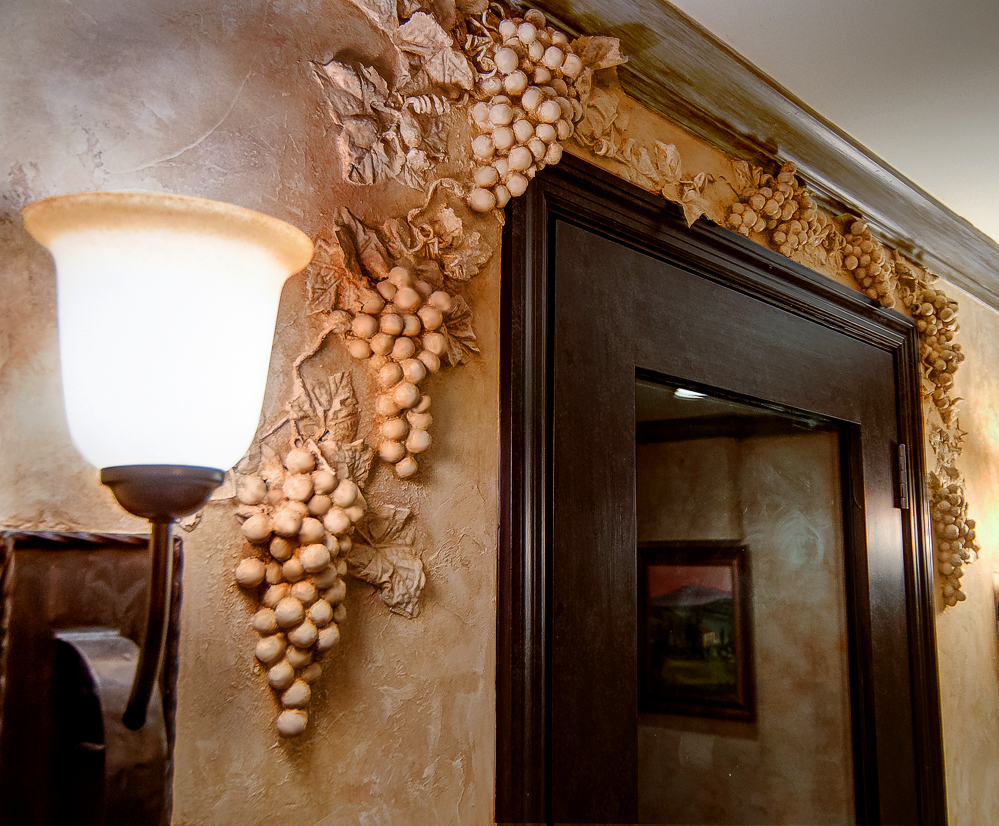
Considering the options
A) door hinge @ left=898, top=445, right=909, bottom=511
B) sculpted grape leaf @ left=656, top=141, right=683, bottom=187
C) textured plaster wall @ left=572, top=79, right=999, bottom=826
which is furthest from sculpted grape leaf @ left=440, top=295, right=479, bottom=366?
door hinge @ left=898, top=445, right=909, bottom=511

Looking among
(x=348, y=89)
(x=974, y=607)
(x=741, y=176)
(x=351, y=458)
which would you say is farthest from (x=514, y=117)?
(x=974, y=607)

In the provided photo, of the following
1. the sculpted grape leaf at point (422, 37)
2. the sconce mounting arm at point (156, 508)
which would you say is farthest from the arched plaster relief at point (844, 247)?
the sconce mounting arm at point (156, 508)

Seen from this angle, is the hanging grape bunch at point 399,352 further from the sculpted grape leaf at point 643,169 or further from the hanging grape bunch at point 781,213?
the hanging grape bunch at point 781,213

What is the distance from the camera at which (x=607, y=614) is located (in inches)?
38.4

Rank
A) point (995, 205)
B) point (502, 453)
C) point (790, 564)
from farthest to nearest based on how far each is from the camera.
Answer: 1. point (995, 205)
2. point (790, 564)
3. point (502, 453)

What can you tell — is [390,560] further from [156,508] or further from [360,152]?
[360,152]

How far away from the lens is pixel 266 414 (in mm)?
700

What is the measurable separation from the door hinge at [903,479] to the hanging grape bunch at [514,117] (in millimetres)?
1092

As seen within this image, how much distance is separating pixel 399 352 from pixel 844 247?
113cm

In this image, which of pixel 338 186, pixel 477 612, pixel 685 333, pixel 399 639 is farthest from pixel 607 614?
pixel 338 186

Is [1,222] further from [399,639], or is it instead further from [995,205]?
[995,205]

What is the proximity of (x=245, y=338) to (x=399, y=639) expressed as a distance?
38 centimetres

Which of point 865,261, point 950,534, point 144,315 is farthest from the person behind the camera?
point 950,534

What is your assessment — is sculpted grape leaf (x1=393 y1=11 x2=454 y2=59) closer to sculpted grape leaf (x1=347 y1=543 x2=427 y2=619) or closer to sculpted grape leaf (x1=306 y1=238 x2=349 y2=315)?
sculpted grape leaf (x1=306 y1=238 x2=349 y2=315)
